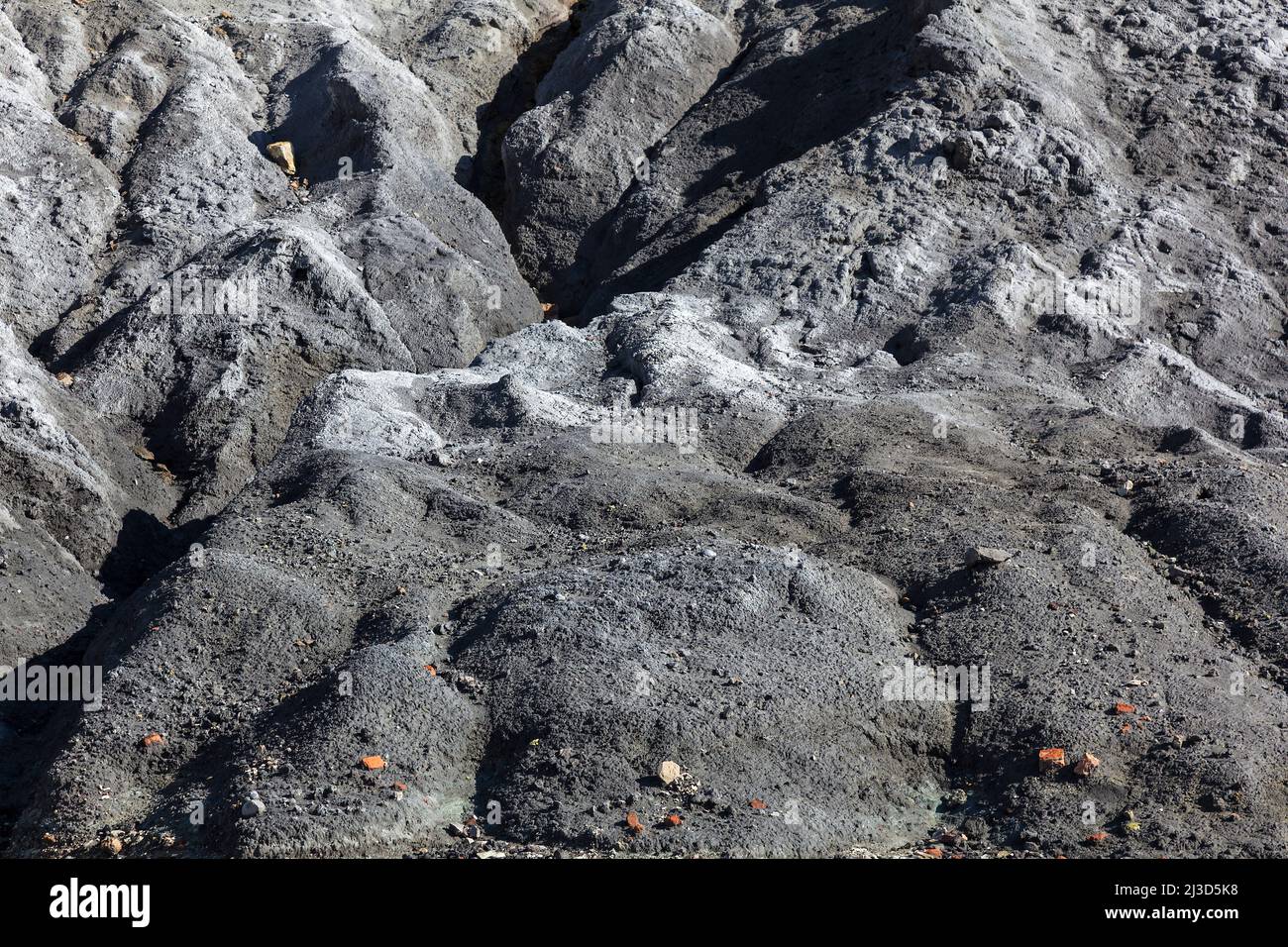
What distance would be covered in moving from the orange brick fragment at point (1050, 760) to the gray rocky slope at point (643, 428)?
98 millimetres

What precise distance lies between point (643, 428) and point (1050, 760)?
6072 mm

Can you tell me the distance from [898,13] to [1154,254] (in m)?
5.96

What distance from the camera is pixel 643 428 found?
46.1 ft

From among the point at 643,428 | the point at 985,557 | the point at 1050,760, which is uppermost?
the point at 985,557

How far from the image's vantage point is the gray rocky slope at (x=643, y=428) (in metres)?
9.00

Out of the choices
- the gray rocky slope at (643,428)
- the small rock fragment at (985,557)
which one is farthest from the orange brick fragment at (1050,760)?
the small rock fragment at (985,557)

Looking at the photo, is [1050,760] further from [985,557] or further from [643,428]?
[643,428]

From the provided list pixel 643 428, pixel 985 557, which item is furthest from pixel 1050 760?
pixel 643 428

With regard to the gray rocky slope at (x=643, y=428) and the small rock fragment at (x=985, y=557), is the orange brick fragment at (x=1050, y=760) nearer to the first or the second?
the gray rocky slope at (x=643, y=428)

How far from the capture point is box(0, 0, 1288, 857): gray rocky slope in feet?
29.5

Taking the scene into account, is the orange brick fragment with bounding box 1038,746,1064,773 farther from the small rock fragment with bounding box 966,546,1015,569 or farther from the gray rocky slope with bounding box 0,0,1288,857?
the small rock fragment with bounding box 966,546,1015,569

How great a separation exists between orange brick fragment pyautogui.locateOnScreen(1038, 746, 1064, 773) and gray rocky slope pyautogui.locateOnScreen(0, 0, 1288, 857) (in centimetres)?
10

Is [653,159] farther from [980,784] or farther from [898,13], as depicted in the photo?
[980,784]
